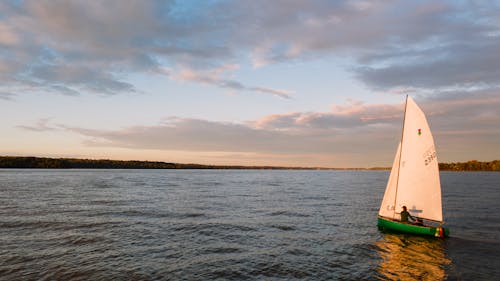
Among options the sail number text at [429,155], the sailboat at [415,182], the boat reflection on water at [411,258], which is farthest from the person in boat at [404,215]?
the sail number text at [429,155]

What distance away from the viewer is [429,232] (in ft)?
107

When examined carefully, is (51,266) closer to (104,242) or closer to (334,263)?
(104,242)

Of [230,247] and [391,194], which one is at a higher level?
[391,194]

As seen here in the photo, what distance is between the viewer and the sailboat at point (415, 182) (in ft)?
111

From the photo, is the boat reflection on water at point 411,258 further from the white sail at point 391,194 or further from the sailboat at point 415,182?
the white sail at point 391,194

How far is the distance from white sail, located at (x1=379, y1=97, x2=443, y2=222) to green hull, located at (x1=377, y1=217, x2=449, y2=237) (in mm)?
1655

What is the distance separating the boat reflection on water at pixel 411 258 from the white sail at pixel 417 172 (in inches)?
127

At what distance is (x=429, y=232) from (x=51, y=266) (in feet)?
108

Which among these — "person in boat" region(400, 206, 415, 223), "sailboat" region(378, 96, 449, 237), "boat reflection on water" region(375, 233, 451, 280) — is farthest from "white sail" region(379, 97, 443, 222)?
"boat reflection on water" region(375, 233, 451, 280)

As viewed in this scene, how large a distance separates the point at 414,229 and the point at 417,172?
5912 mm

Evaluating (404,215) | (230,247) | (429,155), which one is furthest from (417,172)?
(230,247)

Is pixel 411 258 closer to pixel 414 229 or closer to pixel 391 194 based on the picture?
pixel 414 229

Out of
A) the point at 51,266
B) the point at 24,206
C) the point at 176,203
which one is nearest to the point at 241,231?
the point at 51,266

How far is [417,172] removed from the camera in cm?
3503
